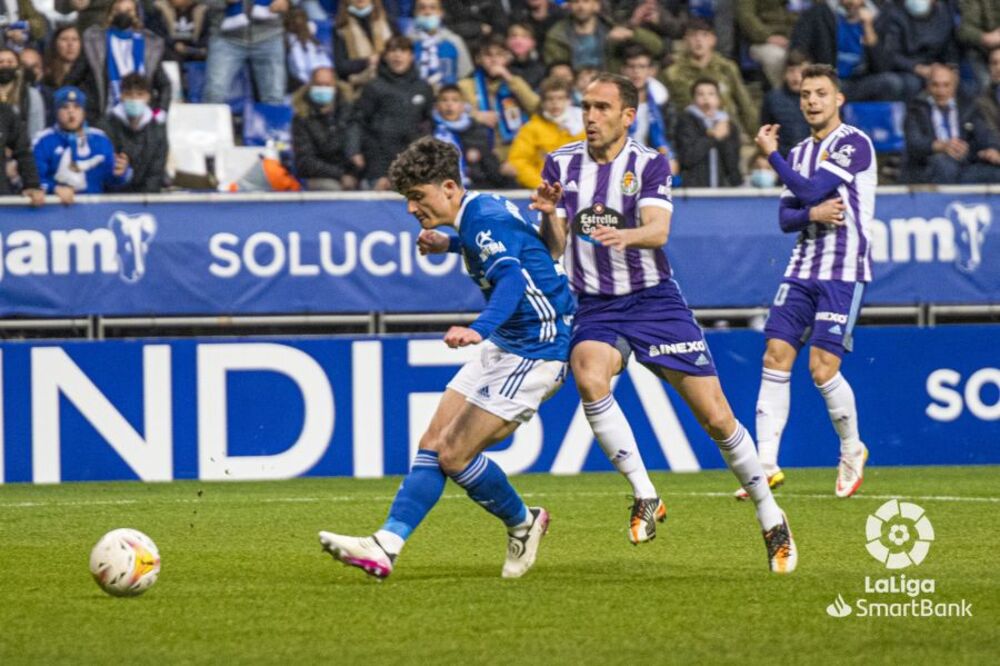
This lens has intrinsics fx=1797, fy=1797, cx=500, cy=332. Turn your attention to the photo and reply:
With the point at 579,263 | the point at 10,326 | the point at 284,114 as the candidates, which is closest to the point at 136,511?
the point at 10,326

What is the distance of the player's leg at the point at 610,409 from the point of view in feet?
25.9

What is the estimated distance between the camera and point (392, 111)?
1425 cm

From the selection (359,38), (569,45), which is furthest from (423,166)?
(569,45)

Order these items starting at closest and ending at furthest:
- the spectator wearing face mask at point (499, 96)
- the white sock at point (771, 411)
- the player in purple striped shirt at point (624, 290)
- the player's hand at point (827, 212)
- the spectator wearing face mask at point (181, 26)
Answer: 1. the player in purple striped shirt at point (624, 290)
2. the player's hand at point (827, 212)
3. the white sock at point (771, 411)
4. the spectator wearing face mask at point (499, 96)
5. the spectator wearing face mask at point (181, 26)

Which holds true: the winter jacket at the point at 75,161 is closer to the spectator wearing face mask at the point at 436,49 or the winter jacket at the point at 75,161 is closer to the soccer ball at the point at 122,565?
the spectator wearing face mask at the point at 436,49

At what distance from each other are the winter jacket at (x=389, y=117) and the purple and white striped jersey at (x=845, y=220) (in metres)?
4.56

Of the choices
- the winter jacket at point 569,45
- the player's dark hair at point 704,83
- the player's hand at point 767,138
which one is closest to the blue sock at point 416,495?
the player's hand at point 767,138

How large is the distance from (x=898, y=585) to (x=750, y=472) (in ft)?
3.06

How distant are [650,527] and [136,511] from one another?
3.78 m

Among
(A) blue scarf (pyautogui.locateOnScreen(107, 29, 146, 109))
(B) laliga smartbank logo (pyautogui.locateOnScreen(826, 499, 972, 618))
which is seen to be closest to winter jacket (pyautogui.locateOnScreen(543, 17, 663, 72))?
(A) blue scarf (pyautogui.locateOnScreen(107, 29, 146, 109))

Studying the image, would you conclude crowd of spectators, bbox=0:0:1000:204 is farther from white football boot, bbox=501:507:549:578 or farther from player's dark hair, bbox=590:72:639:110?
white football boot, bbox=501:507:549:578

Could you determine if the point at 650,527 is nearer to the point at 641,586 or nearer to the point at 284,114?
the point at 641,586

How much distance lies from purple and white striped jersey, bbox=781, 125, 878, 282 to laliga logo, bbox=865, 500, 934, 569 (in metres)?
1.38

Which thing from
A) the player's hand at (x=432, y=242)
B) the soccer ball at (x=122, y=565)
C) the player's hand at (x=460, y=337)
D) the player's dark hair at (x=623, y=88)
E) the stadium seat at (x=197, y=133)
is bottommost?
the soccer ball at (x=122, y=565)
